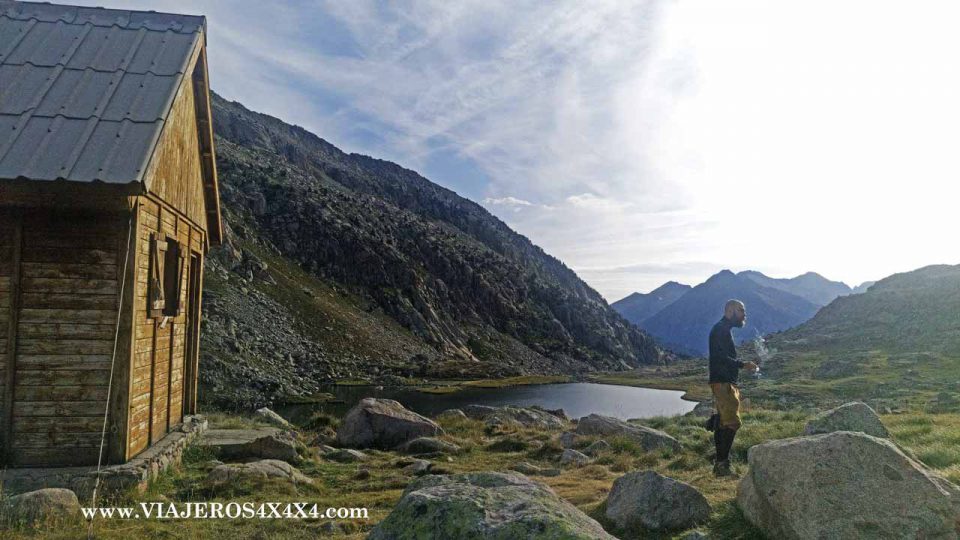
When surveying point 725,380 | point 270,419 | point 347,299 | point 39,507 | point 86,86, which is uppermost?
point 347,299

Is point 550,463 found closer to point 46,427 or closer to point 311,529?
point 311,529

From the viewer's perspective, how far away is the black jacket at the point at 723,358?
978 cm

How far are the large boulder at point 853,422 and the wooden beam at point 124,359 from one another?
12.2m

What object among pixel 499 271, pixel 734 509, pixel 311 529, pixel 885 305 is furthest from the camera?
pixel 499 271

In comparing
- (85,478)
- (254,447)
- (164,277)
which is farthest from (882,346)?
(85,478)

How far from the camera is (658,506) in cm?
743

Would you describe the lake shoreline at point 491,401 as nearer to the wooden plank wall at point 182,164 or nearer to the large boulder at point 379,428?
the large boulder at point 379,428

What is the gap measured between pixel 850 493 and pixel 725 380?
398cm

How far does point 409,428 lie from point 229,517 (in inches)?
431

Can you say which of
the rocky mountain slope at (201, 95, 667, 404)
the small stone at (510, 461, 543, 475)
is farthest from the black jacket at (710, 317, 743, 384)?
the rocky mountain slope at (201, 95, 667, 404)

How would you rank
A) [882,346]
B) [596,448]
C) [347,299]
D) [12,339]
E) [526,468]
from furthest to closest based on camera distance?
[347,299]
[882,346]
[596,448]
[526,468]
[12,339]

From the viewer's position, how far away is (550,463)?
14.8 metres

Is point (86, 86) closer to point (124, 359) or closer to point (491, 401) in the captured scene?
point (124, 359)

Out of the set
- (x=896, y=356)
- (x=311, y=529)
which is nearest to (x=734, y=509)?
(x=311, y=529)
